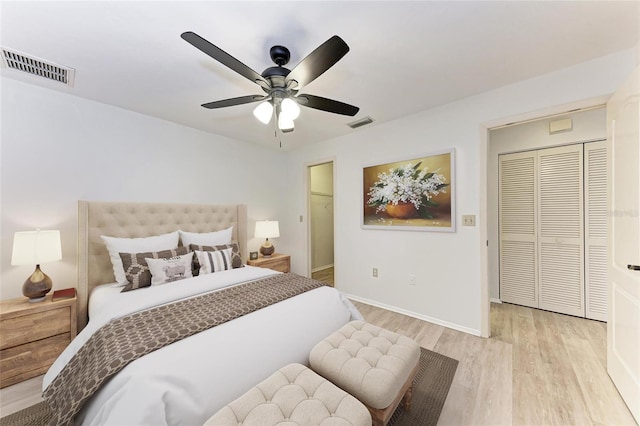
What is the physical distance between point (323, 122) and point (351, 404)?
2859mm

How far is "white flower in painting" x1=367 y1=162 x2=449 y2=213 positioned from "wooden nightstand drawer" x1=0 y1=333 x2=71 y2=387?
337 centimetres

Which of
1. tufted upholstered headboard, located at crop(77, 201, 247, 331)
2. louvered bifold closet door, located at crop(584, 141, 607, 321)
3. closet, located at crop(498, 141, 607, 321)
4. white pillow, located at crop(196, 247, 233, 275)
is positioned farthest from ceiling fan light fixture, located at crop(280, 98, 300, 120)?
louvered bifold closet door, located at crop(584, 141, 607, 321)

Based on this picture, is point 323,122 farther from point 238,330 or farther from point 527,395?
point 527,395

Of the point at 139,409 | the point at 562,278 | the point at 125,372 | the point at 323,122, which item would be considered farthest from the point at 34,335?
the point at 562,278

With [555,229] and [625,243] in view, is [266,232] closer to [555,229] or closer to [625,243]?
[625,243]

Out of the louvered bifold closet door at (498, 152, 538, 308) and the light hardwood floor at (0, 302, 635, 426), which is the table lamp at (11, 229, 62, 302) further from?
the louvered bifold closet door at (498, 152, 538, 308)

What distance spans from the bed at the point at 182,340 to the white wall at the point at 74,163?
0.26 m

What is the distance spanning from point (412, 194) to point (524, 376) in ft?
6.22

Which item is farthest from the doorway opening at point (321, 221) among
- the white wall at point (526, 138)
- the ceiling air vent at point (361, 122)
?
the white wall at point (526, 138)

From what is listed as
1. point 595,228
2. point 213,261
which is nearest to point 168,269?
point 213,261

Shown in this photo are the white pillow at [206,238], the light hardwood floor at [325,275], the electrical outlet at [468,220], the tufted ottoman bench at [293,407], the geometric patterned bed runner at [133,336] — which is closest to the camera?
the tufted ottoman bench at [293,407]

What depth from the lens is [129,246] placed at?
92.0 inches

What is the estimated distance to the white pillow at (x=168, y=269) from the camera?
218 centimetres

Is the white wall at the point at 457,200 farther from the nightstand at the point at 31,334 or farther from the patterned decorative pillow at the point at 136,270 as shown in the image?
the nightstand at the point at 31,334
